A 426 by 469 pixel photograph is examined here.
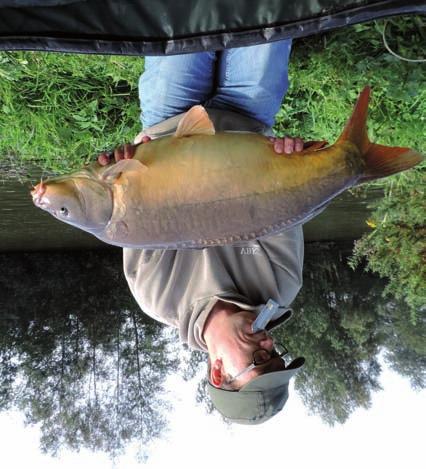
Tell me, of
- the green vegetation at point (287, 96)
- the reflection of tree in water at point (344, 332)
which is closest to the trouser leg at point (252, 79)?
the green vegetation at point (287, 96)

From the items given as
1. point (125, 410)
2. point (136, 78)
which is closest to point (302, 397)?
point (125, 410)

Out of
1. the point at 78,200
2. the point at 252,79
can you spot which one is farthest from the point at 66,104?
the point at 78,200

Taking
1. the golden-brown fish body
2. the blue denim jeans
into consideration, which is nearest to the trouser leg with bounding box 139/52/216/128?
the blue denim jeans

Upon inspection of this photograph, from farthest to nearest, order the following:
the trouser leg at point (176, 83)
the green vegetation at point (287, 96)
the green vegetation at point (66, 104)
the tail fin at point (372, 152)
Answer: the green vegetation at point (66, 104)
the green vegetation at point (287, 96)
the trouser leg at point (176, 83)
the tail fin at point (372, 152)

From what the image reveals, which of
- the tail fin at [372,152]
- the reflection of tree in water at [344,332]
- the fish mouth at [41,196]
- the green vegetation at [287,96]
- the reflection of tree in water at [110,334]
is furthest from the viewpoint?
the reflection of tree in water at [110,334]

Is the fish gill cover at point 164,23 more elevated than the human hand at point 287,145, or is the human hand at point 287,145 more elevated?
the fish gill cover at point 164,23

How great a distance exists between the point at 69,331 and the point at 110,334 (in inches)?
22.8

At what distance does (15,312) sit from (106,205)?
6.77m

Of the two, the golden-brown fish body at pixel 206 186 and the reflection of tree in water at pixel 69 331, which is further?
the reflection of tree in water at pixel 69 331

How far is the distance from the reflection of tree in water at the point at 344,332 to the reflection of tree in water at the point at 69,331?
1.26 meters

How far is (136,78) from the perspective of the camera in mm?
3330

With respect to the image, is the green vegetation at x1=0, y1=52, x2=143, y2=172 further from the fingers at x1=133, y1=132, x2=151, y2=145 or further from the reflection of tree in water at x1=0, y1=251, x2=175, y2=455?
the reflection of tree in water at x1=0, y1=251, x2=175, y2=455

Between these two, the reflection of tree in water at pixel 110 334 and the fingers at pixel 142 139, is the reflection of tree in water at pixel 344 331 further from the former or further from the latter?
the fingers at pixel 142 139

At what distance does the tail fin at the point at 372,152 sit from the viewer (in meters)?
1.48
